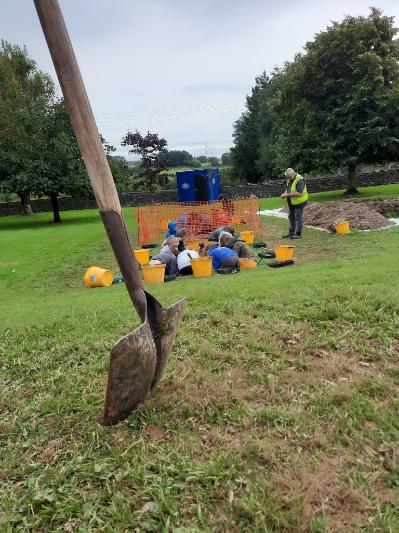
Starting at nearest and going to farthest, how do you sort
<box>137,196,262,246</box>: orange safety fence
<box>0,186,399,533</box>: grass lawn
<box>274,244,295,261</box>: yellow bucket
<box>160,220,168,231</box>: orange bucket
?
<box>0,186,399,533</box>: grass lawn, <box>274,244,295,261</box>: yellow bucket, <box>137,196,262,246</box>: orange safety fence, <box>160,220,168,231</box>: orange bucket

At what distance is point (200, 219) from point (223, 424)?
11.6m

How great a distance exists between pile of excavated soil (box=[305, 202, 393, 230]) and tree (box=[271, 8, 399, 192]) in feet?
27.5

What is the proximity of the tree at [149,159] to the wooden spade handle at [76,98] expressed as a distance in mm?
36049

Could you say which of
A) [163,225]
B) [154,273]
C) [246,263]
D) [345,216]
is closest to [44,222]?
[163,225]

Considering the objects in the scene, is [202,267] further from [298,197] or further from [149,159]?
[149,159]

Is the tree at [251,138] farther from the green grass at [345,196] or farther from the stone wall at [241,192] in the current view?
the green grass at [345,196]

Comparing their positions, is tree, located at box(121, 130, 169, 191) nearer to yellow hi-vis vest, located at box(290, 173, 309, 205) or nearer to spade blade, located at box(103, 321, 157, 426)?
yellow hi-vis vest, located at box(290, 173, 309, 205)

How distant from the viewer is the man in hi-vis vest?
11352mm

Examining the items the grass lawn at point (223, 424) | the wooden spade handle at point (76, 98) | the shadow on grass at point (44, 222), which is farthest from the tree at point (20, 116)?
the wooden spade handle at point (76, 98)

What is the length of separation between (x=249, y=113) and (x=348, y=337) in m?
51.4

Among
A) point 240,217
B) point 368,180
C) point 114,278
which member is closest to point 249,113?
point 368,180

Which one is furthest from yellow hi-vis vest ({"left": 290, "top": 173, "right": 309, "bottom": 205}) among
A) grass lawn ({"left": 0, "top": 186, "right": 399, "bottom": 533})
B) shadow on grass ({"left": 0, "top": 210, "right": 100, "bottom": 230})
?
shadow on grass ({"left": 0, "top": 210, "right": 100, "bottom": 230})

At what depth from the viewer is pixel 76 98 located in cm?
248

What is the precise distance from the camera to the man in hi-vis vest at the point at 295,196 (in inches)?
447
